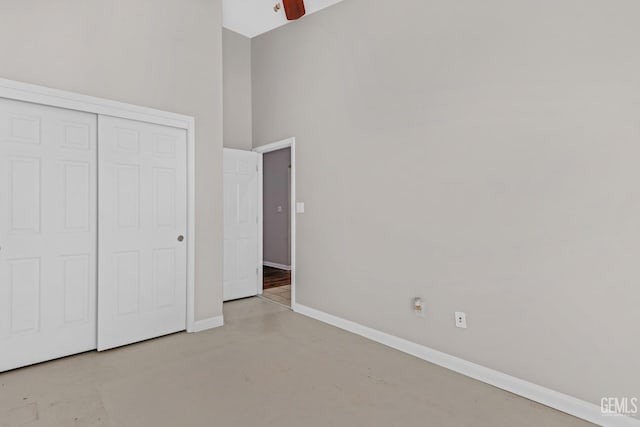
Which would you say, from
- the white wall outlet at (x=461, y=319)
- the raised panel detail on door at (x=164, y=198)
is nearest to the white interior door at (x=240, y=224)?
the raised panel detail on door at (x=164, y=198)

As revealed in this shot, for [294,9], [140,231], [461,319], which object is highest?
[294,9]

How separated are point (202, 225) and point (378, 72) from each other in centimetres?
224

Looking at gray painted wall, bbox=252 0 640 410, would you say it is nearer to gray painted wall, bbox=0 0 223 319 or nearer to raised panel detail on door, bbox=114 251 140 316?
gray painted wall, bbox=0 0 223 319

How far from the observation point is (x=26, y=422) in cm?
186

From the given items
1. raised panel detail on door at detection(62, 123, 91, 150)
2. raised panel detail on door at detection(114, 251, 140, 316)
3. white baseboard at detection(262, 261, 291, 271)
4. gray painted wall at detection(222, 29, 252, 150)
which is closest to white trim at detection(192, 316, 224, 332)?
raised panel detail on door at detection(114, 251, 140, 316)

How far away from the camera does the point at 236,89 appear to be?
14.6 ft

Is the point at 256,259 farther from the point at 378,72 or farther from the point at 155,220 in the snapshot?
the point at 378,72

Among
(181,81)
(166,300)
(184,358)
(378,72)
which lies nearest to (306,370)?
(184,358)

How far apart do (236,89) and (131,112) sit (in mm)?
1829

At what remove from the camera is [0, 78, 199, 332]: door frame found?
2.39m

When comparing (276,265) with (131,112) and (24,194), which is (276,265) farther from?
(24,194)

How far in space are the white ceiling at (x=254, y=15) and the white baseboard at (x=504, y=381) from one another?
10.9ft

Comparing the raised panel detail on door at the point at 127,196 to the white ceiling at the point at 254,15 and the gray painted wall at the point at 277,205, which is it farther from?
the gray painted wall at the point at 277,205

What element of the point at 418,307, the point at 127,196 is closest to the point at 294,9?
the point at 127,196
